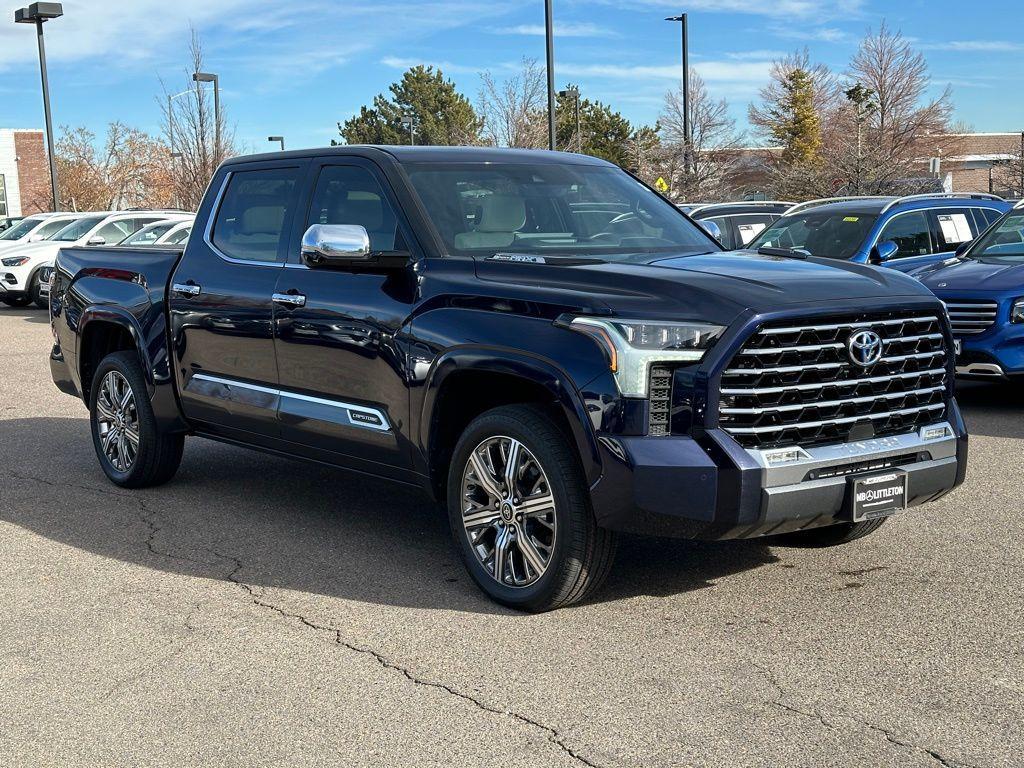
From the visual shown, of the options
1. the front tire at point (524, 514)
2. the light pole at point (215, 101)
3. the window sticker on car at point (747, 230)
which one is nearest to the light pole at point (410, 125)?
the light pole at point (215, 101)

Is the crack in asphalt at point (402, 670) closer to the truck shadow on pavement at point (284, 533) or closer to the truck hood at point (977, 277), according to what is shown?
the truck shadow on pavement at point (284, 533)

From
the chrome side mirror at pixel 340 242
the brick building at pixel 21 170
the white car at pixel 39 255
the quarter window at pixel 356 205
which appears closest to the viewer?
the chrome side mirror at pixel 340 242

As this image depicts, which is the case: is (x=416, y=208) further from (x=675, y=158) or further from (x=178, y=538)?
(x=675, y=158)

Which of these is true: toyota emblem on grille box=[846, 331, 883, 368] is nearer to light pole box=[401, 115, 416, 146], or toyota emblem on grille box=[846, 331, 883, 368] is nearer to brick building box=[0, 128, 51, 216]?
light pole box=[401, 115, 416, 146]

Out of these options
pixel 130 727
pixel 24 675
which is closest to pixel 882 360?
pixel 130 727

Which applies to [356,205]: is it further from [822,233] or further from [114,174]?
[114,174]

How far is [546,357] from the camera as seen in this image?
15.6 feet

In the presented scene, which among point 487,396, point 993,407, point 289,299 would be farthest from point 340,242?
point 993,407

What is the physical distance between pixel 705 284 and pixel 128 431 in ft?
13.9

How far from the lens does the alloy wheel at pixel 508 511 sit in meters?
4.94

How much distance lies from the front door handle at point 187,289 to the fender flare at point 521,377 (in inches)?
80.2

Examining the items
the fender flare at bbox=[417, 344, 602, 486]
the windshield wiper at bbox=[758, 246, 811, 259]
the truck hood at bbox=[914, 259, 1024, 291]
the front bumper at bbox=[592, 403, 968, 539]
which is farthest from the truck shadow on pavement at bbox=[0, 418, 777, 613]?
the truck hood at bbox=[914, 259, 1024, 291]

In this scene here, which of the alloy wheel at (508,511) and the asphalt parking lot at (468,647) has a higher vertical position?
the alloy wheel at (508,511)

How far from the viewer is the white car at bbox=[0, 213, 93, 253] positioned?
83.1 ft
